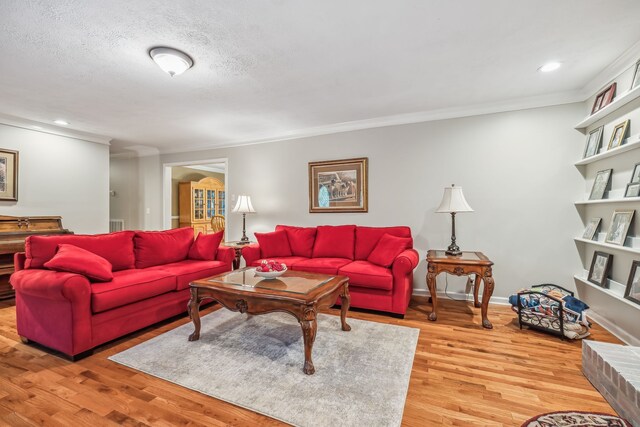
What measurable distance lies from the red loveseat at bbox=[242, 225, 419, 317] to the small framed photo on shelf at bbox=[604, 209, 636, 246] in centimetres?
167

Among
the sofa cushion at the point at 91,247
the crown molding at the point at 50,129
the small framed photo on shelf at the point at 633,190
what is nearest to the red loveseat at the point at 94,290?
the sofa cushion at the point at 91,247

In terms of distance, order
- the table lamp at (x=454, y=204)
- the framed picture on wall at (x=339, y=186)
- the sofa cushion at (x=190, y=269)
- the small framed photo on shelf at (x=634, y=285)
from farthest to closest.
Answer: the framed picture on wall at (x=339, y=186) < the table lamp at (x=454, y=204) < the sofa cushion at (x=190, y=269) < the small framed photo on shelf at (x=634, y=285)

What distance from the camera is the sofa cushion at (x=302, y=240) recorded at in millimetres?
4035

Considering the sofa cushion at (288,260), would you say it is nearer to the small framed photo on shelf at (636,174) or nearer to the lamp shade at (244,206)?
the lamp shade at (244,206)

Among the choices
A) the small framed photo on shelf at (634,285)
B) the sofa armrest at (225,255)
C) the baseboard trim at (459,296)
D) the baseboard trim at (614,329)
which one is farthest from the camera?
the sofa armrest at (225,255)

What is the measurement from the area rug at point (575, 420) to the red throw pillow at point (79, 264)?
3069 mm

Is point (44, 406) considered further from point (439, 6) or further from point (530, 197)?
point (530, 197)

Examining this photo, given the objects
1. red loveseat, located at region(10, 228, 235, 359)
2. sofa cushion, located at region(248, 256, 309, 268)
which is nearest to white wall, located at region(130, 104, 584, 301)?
sofa cushion, located at region(248, 256, 309, 268)

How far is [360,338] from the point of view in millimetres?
2557

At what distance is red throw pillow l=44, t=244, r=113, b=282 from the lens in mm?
2328

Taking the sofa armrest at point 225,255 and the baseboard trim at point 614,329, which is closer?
the baseboard trim at point 614,329

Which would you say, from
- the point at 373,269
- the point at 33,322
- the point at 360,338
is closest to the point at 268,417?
the point at 360,338

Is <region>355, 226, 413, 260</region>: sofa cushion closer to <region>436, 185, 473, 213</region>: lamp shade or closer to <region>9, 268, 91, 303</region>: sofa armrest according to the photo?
<region>436, 185, 473, 213</region>: lamp shade

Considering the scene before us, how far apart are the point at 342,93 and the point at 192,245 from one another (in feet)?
8.32
